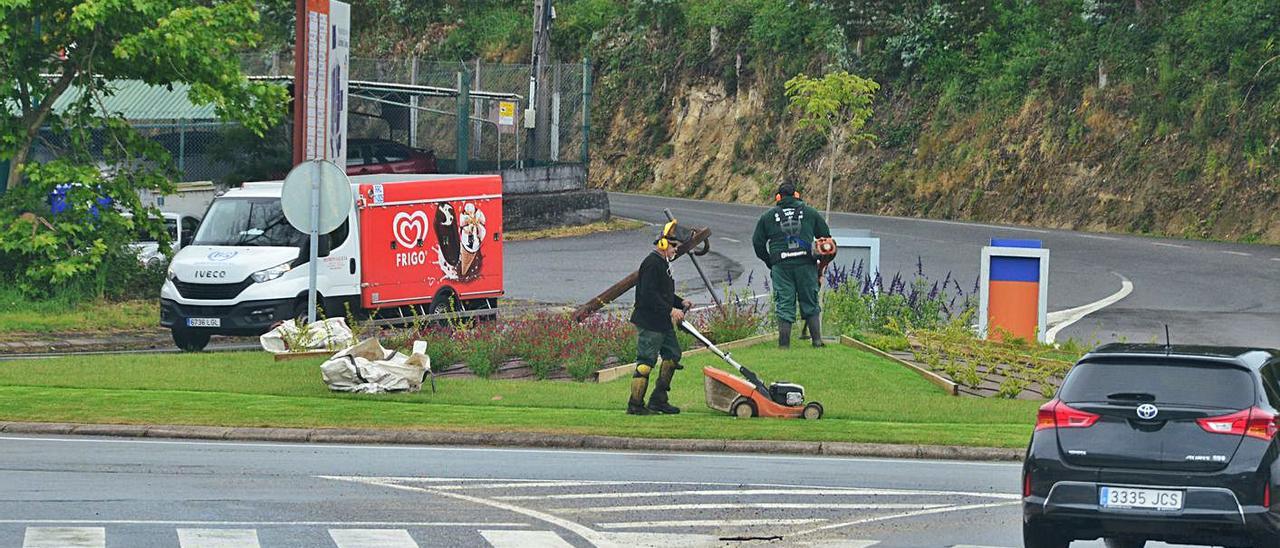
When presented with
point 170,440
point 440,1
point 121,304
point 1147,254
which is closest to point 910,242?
point 1147,254

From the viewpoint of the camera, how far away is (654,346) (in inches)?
719

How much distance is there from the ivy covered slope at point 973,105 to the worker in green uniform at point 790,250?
2312cm

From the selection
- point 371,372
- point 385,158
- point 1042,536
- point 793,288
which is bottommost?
point 371,372

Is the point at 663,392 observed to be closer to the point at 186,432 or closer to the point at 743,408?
the point at 743,408

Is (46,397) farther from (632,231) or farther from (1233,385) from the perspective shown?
(632,231)

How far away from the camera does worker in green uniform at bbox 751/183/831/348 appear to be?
22.7m

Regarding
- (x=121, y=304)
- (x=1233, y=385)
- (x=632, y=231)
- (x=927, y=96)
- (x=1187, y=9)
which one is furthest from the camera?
(x=927, y=96)

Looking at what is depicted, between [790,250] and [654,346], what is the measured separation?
4.95 m

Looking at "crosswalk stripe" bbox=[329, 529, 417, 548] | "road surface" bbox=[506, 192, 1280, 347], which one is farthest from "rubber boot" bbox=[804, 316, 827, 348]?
"crosswalk stripe" bbox=[329, 529, 417, 548]

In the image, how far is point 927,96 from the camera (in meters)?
54.8

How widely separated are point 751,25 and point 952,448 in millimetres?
46221

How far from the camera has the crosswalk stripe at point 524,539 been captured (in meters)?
11.6

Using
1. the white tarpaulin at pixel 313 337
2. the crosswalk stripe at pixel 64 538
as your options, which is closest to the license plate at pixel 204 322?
the white tarpaulin at pixel 313 337

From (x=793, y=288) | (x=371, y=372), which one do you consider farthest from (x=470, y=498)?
(x=793, y=288)
